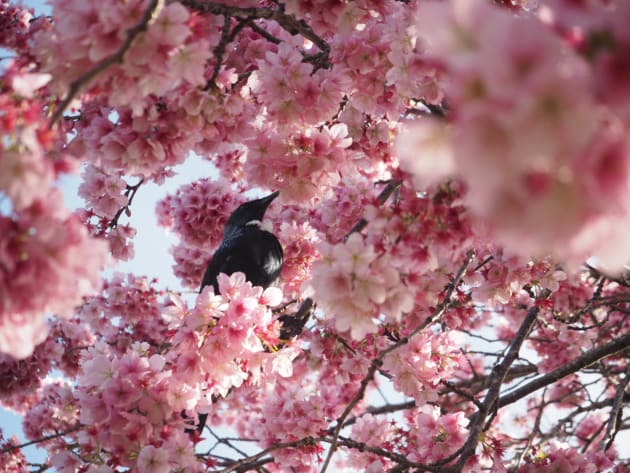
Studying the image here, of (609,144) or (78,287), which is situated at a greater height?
(78,287)

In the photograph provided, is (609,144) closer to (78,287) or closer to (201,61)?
(78,287)

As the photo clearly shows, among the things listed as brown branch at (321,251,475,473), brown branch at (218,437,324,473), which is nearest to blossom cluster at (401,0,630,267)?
brown branch at (321,251,475,473)

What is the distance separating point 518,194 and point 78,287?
87 cm

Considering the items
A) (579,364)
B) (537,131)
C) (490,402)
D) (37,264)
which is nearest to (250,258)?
(490,402)

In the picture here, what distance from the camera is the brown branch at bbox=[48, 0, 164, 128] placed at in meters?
1.16

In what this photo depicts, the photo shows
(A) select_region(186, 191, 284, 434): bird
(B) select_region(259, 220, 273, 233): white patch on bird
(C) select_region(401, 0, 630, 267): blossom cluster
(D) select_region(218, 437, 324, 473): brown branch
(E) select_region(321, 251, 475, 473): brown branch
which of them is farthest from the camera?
(B) select_region(259, 220, 273, 233): white patch on bird

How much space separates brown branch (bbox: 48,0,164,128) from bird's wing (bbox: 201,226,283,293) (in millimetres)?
1578

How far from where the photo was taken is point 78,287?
1184mm

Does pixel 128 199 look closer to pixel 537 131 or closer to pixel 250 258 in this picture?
pixel 250 258

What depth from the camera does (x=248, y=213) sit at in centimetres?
328

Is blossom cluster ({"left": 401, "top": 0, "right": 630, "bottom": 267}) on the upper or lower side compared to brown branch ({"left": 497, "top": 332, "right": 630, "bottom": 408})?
lower

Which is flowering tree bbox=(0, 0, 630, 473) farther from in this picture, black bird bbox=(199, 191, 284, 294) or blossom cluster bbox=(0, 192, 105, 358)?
black bird bbox=(199, 191, 284, 294)

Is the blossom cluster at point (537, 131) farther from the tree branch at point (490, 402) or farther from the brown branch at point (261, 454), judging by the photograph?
the tree branch at point (490, 402)

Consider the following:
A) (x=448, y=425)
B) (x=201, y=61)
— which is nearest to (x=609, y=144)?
(x=201, y=61)
